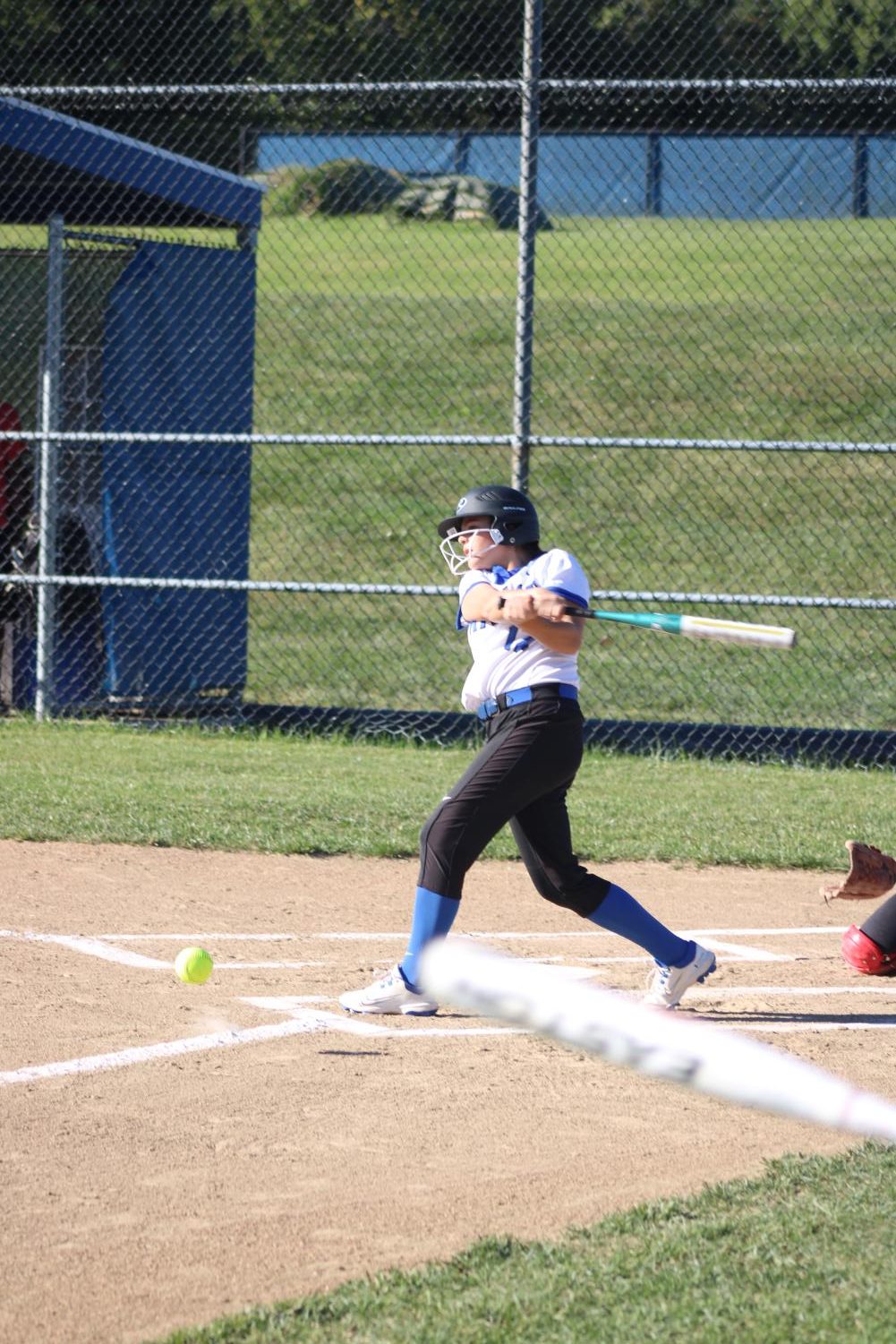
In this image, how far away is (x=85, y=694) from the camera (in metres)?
11.1

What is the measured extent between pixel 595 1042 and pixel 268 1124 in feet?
8.09

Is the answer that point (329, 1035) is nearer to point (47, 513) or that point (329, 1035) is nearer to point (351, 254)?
point (47, 513)

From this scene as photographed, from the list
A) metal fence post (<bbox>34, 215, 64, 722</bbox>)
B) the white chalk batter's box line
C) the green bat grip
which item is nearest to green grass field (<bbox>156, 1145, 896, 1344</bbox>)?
the white chalk batter's box line

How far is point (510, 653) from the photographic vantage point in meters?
5.05

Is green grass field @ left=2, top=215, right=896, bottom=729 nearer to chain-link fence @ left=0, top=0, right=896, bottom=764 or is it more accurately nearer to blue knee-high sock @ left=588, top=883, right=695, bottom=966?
chain-link fence @ left=0, top=0, right=896, bottom=764

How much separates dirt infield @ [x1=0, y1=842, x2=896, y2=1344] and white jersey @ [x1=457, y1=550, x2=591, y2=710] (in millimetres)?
1095

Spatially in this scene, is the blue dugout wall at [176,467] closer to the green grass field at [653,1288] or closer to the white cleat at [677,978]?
the white cleat at [677,978]

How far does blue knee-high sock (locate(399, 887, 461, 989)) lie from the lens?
496 cm

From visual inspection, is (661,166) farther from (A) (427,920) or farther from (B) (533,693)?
(A) (427,920)

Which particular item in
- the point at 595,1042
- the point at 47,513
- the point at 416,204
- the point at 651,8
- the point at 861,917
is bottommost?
the point at 861,917

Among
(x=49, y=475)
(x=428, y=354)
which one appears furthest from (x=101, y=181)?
(x=428, y=354)

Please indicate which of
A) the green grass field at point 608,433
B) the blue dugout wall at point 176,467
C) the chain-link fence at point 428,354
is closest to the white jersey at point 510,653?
the chain-link fence at point 428,354

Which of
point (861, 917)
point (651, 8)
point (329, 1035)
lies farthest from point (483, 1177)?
point (651, 8)

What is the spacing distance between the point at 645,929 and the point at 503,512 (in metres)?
1.41
